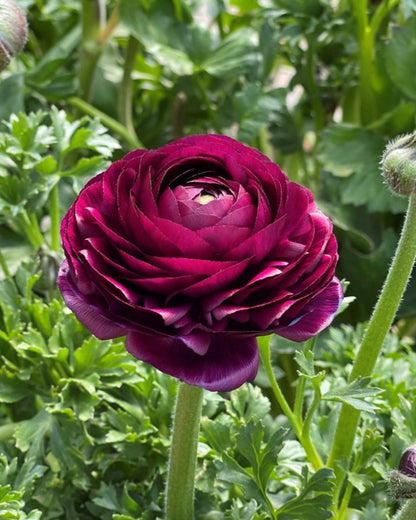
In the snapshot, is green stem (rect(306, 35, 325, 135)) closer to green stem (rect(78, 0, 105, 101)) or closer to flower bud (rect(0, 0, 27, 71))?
green stem (rect(78, 0, 105, 101))

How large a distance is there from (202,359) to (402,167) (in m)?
0.11

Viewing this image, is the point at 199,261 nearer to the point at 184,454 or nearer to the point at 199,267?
the point at 199,267

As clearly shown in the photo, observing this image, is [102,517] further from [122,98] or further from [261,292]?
[122,98]

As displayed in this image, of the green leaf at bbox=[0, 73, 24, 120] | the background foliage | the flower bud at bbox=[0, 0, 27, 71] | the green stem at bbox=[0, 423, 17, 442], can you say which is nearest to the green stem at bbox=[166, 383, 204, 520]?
the background foliage

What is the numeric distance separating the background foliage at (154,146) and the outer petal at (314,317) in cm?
5

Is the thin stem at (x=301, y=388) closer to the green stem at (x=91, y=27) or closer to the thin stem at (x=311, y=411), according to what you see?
the thin stem at (x=311, y=411)

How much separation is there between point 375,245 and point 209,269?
Answer: 559mm

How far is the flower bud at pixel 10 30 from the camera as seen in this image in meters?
0.49

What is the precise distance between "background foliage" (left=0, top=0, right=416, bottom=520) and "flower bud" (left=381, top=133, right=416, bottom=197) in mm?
86

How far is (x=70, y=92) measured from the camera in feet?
2.43

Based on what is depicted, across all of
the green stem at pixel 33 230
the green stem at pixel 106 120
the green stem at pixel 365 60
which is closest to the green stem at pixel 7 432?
the green stem at pixel 33 230

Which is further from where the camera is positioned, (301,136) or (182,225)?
(301,136)

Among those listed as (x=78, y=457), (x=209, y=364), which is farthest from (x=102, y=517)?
(x=209, y=364)

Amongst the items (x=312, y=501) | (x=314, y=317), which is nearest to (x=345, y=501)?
(x=312, y=501)
